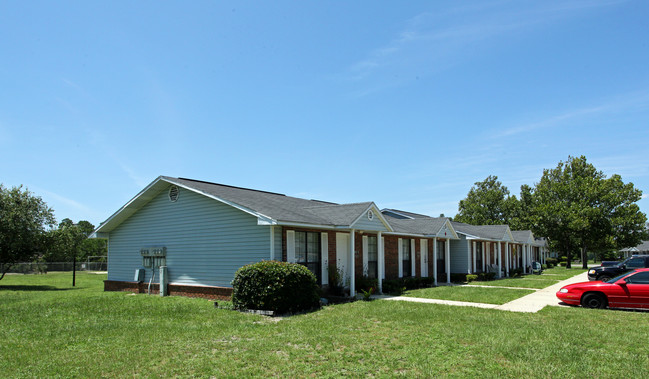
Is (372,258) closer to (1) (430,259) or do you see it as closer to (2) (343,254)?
(2) (343,254)

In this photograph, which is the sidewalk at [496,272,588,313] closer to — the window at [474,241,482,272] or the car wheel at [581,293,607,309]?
the car wheel at [581,293,607,309]

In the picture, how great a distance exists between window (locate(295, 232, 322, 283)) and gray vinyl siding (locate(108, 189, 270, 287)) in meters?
1.68

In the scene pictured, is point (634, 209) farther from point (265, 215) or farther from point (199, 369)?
point (199, 369)

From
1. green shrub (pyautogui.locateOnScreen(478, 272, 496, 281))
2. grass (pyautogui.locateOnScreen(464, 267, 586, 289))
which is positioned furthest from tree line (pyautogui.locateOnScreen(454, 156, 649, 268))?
green shrub (pyautogui.locateOnScreen(478, 272, 496, 281))

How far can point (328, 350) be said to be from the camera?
8.41 m

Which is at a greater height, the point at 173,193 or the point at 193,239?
the point at 173,193

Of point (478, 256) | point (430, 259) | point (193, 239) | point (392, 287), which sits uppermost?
point (193, 239)

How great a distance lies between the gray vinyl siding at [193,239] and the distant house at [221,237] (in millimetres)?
34

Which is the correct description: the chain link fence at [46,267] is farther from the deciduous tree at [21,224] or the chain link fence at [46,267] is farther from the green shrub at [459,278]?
the green shrub at [459,278]

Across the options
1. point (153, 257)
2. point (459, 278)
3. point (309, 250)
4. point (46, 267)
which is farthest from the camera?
point (46, 267)

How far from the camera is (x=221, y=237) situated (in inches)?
647

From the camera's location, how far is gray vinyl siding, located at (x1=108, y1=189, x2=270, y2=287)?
15727 mm

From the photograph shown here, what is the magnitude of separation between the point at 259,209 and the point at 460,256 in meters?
18.3

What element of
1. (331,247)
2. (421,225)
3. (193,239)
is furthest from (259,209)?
(421,225)
